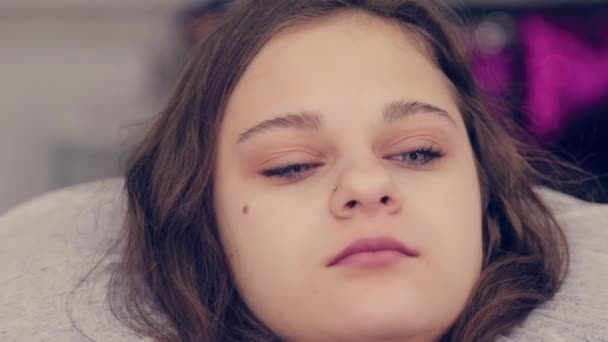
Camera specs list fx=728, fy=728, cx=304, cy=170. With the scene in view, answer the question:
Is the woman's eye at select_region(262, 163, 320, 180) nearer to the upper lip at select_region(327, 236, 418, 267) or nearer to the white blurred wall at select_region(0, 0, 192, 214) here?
the upper lip at select_region(327, 236, 418, 267)

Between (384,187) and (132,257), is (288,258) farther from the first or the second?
(132,257)

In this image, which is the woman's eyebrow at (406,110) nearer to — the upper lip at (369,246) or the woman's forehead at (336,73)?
the woman's forehead at (336,73)

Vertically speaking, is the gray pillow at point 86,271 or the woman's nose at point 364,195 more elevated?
the woman's nose at point 364,195

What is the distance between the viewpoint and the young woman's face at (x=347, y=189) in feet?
2.17

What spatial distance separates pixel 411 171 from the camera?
2.37 feet

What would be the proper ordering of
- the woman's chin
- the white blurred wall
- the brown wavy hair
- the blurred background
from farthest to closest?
the white blurred wall, the blurred background, the brown wavy hair, the woman's chin

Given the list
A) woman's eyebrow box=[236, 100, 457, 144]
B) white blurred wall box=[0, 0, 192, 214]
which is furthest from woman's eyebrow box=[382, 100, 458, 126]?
white blurred wall box=[0, 0, 192, 214]

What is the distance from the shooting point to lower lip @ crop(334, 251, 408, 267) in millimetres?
650

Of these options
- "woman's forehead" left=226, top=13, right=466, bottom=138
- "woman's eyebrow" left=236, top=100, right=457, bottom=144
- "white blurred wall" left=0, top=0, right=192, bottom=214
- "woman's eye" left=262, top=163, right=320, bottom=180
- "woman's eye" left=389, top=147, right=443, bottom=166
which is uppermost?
"woman's forehead" left=226, top=13, right=466, bottom=138

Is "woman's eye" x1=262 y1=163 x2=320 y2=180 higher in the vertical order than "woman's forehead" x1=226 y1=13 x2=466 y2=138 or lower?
lower

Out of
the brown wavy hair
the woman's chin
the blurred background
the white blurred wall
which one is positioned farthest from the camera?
the white blurred wall

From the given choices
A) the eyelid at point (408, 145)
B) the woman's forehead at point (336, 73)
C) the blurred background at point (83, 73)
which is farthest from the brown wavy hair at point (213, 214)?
the blurred background at point (83, 73)

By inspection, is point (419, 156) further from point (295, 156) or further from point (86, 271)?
point (86, 271)

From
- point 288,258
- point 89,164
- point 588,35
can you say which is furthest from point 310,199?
point 89,164
